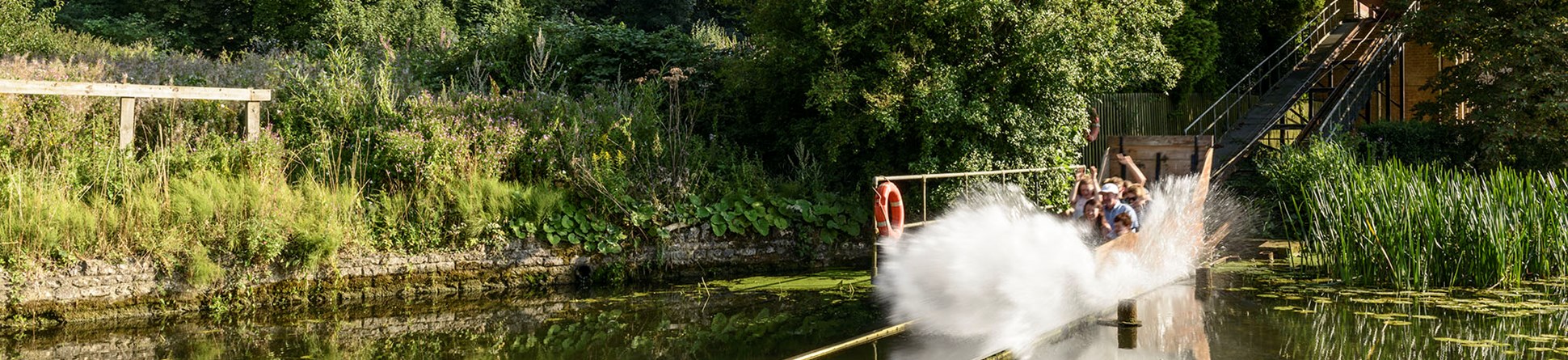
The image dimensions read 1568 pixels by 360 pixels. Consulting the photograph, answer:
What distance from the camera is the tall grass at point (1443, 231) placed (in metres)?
11.0

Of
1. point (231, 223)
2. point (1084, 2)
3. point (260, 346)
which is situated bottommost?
point (260, 346)

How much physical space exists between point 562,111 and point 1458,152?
1224 centimetres

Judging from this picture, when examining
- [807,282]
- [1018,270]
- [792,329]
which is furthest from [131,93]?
[1018,270]

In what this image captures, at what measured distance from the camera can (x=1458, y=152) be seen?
695 inches

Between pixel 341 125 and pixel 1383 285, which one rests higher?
pixel 341 125

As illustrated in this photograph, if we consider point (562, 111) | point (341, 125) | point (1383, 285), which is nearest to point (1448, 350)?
point (1383, 285)

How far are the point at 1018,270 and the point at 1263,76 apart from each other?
1130 cm

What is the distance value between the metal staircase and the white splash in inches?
210

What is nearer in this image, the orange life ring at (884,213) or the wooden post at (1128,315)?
the wooden post at (1128,315)

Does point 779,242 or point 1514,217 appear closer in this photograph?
point 1514,217

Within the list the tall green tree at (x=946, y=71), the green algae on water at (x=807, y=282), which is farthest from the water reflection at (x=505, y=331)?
the tall green tree at (x=946, y=71)

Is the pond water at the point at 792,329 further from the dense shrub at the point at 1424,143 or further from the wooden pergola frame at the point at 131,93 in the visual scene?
the dense shrub at the point at 1424,143

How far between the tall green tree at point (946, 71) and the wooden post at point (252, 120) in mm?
5550

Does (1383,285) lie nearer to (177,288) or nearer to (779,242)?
(779,242)
